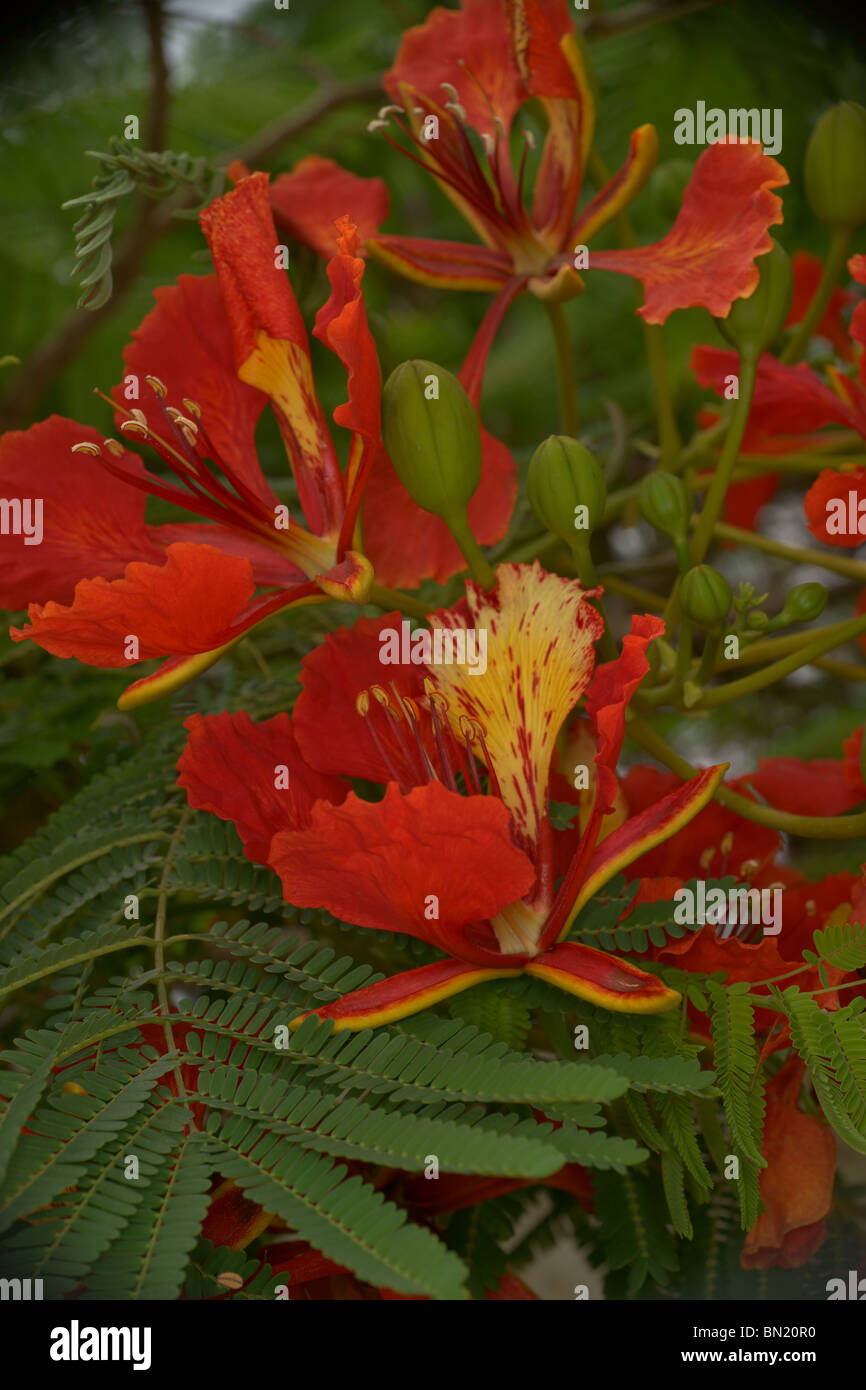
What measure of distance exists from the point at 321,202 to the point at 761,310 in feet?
0.89

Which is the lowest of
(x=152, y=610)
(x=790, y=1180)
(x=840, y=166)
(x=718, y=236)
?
(x=790, y=1180)

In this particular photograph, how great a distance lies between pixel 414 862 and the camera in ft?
1.62

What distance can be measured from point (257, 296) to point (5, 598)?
184 millimetres

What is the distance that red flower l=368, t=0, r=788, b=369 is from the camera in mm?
617

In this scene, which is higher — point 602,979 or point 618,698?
point 618,698

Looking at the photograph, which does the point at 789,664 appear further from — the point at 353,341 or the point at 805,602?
the point at 353,341

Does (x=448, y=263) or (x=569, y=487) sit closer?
(x=569, y=487)

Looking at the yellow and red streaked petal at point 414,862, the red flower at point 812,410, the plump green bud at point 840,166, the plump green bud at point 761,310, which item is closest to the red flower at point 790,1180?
the yellow and red streaked petal at point 414,862

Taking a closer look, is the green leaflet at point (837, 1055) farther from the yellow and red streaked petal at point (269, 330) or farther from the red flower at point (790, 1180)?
the yellow and red streaked petal at point (269, 330)

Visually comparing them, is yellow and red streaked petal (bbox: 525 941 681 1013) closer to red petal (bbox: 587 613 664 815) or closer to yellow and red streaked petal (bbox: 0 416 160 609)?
red petal (bbox: 587 613 664 815)

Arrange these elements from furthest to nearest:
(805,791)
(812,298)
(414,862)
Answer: (812,298) → (805,791) → (414,862)

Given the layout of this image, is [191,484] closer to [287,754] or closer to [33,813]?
[287,754]

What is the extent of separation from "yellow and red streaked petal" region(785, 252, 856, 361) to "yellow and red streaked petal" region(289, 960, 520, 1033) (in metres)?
0.54

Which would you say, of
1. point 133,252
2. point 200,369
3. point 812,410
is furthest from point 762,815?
point 133,252
